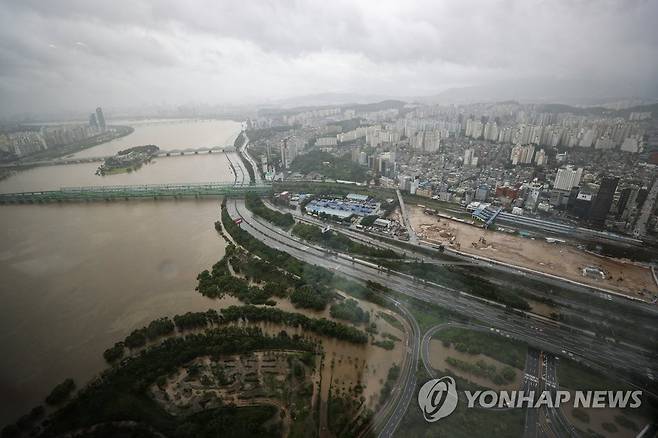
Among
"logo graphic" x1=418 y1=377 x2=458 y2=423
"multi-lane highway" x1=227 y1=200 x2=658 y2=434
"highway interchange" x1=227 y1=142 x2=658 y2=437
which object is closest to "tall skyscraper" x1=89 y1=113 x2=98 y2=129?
"multi-lane highway" x1=227 y1=200 x2=658 y2=434

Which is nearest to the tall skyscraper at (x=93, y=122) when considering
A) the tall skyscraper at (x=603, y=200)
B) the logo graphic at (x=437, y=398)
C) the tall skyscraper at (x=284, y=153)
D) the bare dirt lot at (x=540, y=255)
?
the tall skyscraper at (x=284, y=153)

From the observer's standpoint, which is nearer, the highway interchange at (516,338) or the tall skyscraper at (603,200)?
the highway interchange at (516,338)

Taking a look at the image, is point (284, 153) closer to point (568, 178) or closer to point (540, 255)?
point (568, 178)

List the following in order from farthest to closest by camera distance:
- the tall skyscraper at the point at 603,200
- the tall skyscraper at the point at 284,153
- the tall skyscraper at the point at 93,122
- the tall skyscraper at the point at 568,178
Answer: the tall skyscraper at the point at 93,122
the tall skyscraper at the point at 284,153
the tall skyscraper at the point at 568,178
the tall skyscraper at the point at 603,200

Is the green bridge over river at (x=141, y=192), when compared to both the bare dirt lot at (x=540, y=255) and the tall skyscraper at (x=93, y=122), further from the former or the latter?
the tall skyscraper at (x=93, y=122)

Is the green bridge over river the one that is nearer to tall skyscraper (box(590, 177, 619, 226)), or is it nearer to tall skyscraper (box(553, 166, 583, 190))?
tall skyscraper (box(553, 166, 583, 190))

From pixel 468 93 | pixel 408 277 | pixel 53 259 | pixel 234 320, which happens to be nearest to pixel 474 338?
pixel 408 277

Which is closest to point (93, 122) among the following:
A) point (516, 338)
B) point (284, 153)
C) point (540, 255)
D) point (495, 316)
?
point (284, 153)

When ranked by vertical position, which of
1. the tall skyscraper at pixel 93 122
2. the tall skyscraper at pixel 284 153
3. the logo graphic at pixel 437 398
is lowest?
the logo graphic at pixel 437 398
